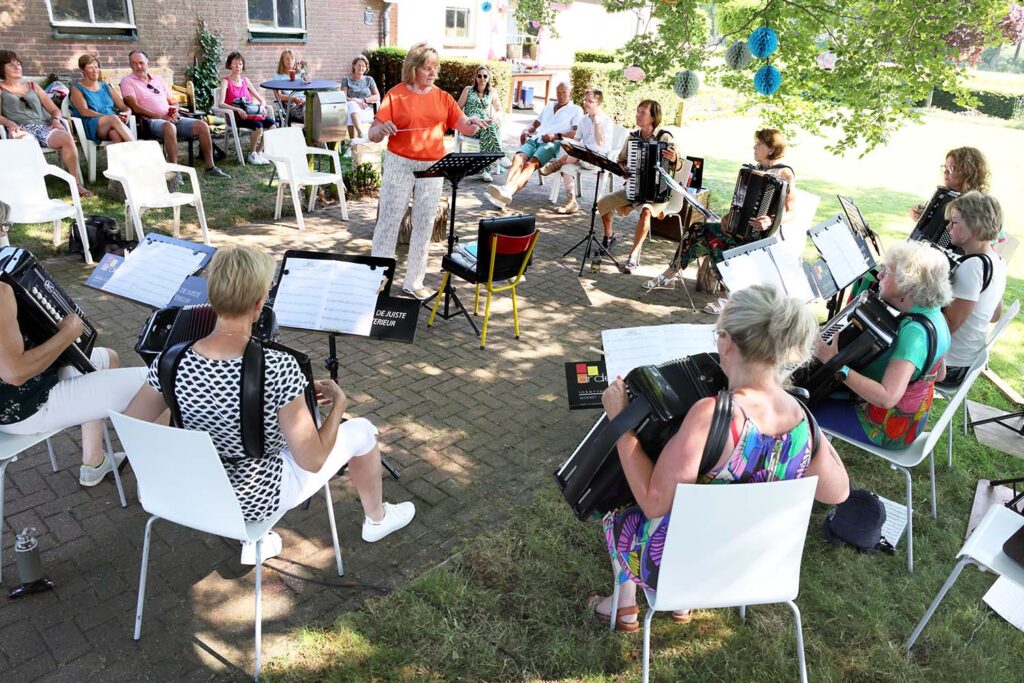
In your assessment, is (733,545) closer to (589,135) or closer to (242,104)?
(589,135)

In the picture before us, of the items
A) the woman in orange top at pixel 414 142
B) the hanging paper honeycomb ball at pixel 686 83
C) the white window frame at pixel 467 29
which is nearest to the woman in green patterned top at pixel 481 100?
the hanging paper honeycomb ball at pixel 686 83

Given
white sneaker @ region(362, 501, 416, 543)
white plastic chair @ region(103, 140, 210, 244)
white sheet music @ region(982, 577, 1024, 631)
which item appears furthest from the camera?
white plastic chair @ region(103, 140, 210, 244)

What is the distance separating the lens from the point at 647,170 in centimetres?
714

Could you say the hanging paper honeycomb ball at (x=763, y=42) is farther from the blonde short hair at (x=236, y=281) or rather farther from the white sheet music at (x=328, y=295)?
the blonde short hair at (x=236, y=281)

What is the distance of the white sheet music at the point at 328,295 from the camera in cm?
354

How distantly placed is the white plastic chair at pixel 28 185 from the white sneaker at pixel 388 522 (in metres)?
4.58

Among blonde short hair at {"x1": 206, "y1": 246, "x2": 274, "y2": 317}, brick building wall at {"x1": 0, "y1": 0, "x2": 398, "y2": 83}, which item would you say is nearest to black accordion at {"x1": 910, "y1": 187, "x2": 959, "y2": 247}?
blonde short hair at {"x1": 206, "y1": 246, "x2": 274, "y2": 317}

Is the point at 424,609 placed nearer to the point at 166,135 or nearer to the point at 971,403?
the point at 971,403

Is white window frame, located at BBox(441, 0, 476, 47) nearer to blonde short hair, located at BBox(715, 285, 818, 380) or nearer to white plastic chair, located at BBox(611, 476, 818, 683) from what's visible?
blonde short hair, located at BBox(715, 285, 818, 380)

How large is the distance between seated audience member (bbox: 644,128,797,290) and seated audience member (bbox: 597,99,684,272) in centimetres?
41

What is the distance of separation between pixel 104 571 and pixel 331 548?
3.26 ft

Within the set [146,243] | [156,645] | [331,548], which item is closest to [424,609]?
[331,548]

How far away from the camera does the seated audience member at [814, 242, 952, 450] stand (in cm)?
329

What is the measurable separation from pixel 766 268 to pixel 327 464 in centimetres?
305
